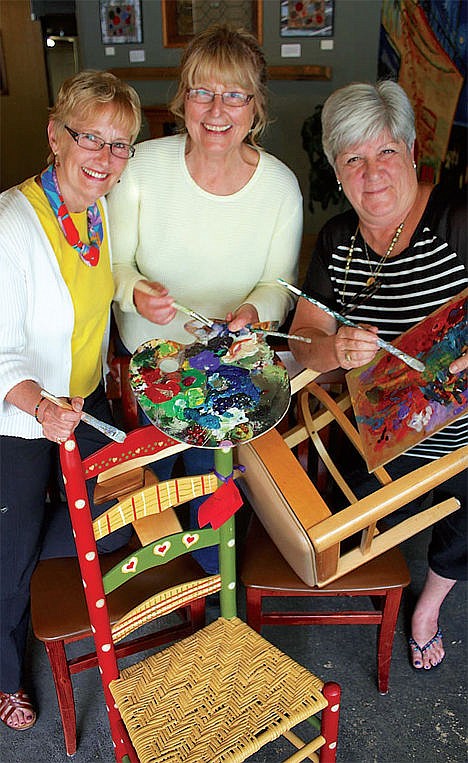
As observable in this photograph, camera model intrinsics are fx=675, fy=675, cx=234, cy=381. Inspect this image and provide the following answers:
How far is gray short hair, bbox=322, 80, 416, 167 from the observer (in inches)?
54.0

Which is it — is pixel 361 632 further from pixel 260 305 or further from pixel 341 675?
pixel 260 305

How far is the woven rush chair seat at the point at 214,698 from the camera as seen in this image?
1.20 metres

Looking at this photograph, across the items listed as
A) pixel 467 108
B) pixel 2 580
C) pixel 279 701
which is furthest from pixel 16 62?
pixel 279 701

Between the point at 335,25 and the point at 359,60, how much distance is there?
0.28 meters

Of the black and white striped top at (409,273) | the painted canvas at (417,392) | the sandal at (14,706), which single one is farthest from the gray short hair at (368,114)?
the sandal at (14,706)

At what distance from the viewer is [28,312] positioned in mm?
1326

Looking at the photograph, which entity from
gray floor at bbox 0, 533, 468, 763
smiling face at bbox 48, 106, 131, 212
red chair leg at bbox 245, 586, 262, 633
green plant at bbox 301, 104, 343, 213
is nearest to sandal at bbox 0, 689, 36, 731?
gray floor at bbox 0, 533, 468, 763

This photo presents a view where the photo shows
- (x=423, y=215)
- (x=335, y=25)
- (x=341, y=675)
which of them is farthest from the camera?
(x=335, y=25)

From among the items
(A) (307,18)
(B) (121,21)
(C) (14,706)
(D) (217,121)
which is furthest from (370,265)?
(B) (121,21)

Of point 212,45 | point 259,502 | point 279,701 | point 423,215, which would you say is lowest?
point 279,701

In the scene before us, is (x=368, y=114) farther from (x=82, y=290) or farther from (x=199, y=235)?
(x=82, y=290)

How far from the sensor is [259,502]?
148cm

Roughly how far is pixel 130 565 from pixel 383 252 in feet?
2.88

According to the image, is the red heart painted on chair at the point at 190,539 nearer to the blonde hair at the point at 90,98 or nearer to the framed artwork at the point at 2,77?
the blonde hair at the point at 90,98
